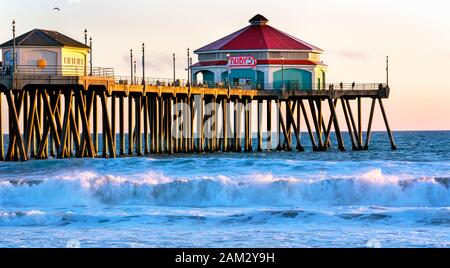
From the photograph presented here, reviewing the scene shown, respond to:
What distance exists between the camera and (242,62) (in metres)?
81.4

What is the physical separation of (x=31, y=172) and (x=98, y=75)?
818 cm

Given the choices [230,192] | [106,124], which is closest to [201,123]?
[106,124]

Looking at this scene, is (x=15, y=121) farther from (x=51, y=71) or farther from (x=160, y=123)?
(x=160, y=123)

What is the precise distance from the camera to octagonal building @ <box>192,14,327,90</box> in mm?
81125

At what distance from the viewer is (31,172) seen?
49250mm

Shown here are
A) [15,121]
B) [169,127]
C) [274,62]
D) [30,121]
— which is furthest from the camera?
[274,62]

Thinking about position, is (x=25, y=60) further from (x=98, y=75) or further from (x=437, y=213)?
(x=437, y=213)

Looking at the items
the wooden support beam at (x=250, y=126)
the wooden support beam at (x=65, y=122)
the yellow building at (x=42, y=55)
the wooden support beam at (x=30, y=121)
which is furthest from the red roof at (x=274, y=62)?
the wooden support beam at (x=65, y=122)

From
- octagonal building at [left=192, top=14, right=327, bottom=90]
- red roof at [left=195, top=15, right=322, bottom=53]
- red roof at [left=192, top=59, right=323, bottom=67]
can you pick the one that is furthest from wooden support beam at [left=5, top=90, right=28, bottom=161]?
red roof at [left=195, top=15, right=322, bottom=53]

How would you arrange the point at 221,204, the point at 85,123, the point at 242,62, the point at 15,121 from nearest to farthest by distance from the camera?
1. the point at 221,204
2. the point at 15,121
3. the point at 85,123
4. the point at 242,62

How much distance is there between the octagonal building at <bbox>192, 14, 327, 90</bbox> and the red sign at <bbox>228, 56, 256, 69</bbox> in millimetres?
295

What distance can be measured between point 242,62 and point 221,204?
42.4 meters

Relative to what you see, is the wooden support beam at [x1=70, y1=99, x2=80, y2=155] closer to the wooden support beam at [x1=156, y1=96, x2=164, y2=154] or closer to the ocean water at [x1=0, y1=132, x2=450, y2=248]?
the ocean water at [x1=0, y1=132, x2=450, y2=248]

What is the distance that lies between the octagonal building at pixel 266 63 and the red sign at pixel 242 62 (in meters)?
0.29
